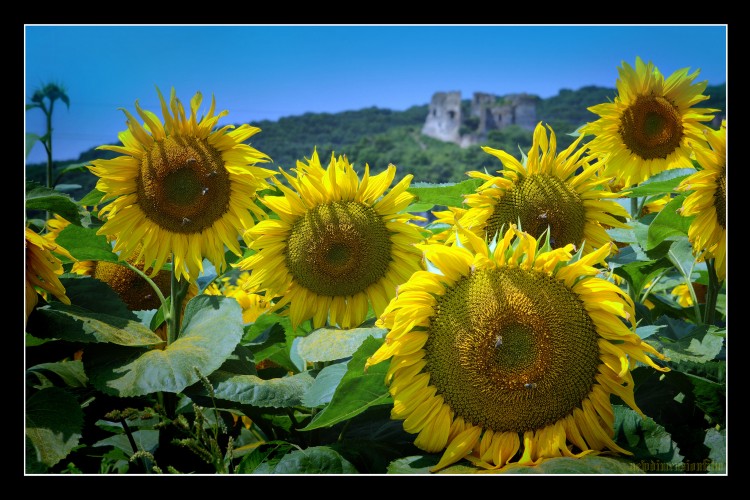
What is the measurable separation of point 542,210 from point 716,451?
67cm

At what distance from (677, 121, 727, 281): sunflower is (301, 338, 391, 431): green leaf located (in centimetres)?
86

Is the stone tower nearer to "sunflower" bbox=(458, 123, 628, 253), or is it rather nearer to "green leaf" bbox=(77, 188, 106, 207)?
"sunflower" bbox=(458, 123, 628, 253)

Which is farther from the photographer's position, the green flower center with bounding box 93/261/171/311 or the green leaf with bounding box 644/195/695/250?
the green flower center with bounding box 93/261/171/311

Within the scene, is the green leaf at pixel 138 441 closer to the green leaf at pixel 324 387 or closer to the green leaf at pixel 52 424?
the green leaf at pixel 52 424

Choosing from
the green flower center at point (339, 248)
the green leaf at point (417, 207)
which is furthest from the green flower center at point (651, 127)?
the green flower center at point (339, 248)

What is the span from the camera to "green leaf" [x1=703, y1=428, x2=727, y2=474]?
160 cm

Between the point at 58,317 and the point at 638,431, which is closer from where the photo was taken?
the point at 638,431

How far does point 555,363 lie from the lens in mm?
1438

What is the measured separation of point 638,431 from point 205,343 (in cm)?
93

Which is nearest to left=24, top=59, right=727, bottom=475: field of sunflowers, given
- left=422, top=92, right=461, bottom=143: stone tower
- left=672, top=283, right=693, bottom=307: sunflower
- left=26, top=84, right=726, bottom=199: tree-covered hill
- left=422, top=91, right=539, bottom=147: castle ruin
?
left=26, top=84, right=726, bottom=199: tree-covered hill

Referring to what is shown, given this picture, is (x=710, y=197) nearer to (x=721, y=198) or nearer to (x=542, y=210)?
(x=721, y=198)
